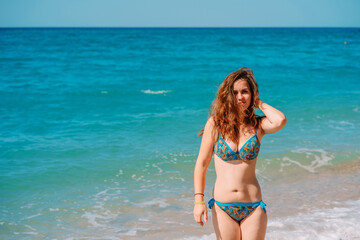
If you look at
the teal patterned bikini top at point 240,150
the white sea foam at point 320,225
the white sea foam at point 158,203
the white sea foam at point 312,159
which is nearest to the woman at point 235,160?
the teal patterned bikini top at point 240,150

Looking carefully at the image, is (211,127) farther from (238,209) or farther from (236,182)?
(238,209)

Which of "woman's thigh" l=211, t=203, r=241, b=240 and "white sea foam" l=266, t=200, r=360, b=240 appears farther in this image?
"white sea foam" l=266, t=200, r=360, b=240

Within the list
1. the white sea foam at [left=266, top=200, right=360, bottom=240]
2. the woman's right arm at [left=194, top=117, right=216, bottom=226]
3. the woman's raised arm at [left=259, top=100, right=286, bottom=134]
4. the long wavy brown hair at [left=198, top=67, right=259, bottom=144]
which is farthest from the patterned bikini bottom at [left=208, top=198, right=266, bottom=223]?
the white sea foam at [left=266, top=200, right=360, bottom=240]

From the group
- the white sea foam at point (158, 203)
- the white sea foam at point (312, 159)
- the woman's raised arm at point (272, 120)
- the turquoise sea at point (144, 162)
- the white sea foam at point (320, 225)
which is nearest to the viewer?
the woman's raised arm at point (272, 120)

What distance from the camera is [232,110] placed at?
116 inches

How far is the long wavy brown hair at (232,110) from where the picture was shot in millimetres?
2848

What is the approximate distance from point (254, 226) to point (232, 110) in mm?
876

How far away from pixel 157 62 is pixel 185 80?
9006mm

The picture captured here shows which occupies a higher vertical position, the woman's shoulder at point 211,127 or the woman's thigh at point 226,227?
the woman's shoulder at point 211,127

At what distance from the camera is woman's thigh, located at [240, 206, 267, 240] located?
2.84 m

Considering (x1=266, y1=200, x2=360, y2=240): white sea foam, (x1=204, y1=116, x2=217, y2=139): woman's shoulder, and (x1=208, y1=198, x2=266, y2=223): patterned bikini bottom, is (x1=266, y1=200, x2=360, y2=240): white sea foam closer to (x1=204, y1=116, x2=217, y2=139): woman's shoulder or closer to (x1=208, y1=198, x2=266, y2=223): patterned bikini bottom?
(x1=208, y1=198, x2=266, y2=223): patterned bikini bottom

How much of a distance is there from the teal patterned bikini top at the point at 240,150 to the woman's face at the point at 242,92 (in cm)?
27

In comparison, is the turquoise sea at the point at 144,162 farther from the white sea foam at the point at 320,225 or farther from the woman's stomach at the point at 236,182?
the woman's stomach at the point at 236,182

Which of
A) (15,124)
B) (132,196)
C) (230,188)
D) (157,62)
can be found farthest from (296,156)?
(157,62)
